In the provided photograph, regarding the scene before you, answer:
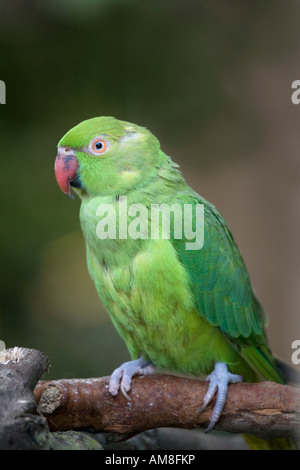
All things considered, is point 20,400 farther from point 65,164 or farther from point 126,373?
point 65,164

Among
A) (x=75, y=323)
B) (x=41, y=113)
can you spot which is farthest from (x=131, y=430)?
(x=41, y=113)

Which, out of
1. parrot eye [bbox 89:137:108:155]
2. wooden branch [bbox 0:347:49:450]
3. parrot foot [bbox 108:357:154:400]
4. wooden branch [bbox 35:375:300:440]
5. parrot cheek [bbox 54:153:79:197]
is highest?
parrot eye [bbox 89:137:108:155]

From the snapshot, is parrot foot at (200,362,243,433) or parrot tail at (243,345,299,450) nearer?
parrot foot at (200,362,243,433)

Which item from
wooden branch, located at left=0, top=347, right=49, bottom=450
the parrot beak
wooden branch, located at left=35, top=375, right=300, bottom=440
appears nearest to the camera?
wooden branch, located at left=0, top=347, right=49, bottom=450

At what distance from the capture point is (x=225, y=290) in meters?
1.27

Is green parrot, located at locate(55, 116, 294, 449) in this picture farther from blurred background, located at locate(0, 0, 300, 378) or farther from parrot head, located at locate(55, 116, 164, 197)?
blurred background, located at locate(0, 0, 300, 378)

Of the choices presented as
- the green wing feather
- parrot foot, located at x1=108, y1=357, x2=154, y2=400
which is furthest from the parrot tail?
parrot foot, located at x1=108, y1=357, x2=154, y2=400

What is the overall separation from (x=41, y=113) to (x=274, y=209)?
0.83m

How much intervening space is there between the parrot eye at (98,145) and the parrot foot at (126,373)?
1.76 feet

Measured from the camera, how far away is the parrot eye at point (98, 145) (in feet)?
3.95

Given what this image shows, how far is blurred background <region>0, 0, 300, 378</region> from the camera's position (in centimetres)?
153

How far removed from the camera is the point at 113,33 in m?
1.55

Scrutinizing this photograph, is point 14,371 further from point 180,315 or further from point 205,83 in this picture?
point 205,83

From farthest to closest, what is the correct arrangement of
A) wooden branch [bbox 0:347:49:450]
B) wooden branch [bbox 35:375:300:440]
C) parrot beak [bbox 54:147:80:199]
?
parrot beak [bbox 54:147:80:199] → wooden branch [bbox 35:375:300:440] → wooden branch [bbox 0:347:49:450]
